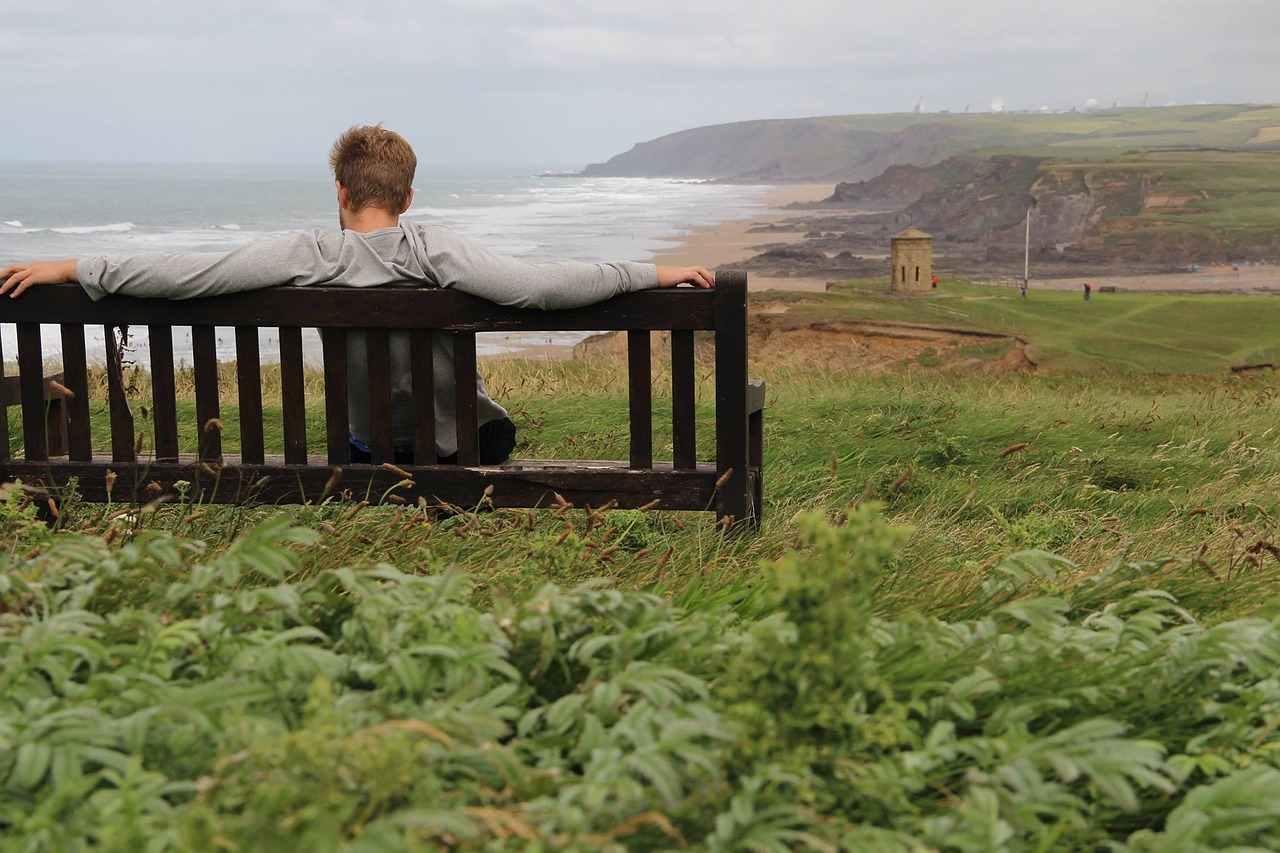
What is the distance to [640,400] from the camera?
4.43 metres

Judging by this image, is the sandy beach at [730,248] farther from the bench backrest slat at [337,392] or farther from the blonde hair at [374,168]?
the bench backrest slat at [337,392]

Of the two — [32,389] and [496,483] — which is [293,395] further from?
[32,389]

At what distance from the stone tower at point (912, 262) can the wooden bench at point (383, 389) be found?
232 feet

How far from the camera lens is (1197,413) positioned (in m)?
9.28

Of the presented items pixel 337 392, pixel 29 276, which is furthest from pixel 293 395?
pixel 29 276

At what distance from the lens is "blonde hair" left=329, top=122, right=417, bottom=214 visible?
447 cm

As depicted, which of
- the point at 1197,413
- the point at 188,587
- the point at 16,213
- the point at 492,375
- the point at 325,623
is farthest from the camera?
the point at 16,213

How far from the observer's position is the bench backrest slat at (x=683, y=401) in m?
4.38

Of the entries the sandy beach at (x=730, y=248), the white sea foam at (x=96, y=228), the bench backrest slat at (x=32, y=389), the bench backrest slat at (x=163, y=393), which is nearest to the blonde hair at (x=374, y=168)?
the bench backrest slat at (x=163, y=393)

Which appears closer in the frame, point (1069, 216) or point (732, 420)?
point (732, 420)

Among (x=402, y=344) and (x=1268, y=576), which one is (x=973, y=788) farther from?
(x=402, y=344)

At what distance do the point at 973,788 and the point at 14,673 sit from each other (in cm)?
160

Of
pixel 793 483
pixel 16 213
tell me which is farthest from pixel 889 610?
pixel 16 213

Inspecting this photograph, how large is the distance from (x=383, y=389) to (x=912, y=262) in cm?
7298
